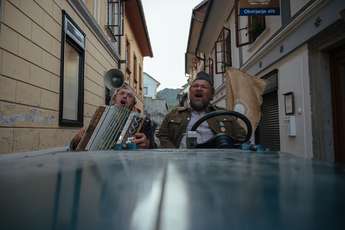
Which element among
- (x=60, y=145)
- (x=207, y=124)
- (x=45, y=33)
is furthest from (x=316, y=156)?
(x=45, y=33)

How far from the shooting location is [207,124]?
2.46 metres

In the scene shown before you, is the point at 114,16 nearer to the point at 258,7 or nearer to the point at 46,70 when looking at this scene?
the point at 258,7

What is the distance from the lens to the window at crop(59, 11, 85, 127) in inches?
163

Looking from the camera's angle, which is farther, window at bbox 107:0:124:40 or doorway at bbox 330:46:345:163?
window at bbox 107:0:124:40

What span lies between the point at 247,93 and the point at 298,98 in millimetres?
809

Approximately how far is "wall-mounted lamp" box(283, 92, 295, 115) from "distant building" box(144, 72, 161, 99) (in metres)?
31.8

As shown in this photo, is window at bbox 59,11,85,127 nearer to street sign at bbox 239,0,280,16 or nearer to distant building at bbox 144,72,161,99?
street sign at bbox 239,0,280,16

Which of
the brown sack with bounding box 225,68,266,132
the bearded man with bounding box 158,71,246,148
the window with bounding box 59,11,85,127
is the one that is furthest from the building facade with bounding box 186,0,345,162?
the window with bounding box 59,11,85,127

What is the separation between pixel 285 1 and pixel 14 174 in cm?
535

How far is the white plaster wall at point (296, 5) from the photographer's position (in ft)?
14.5

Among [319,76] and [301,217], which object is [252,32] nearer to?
[319,76]

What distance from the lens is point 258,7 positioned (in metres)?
5.07

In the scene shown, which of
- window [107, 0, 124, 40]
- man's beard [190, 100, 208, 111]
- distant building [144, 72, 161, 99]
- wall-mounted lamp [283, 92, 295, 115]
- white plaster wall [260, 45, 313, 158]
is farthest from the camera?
distant building [144, 72, 161, 99]

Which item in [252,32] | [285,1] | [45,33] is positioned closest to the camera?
[45,33]
